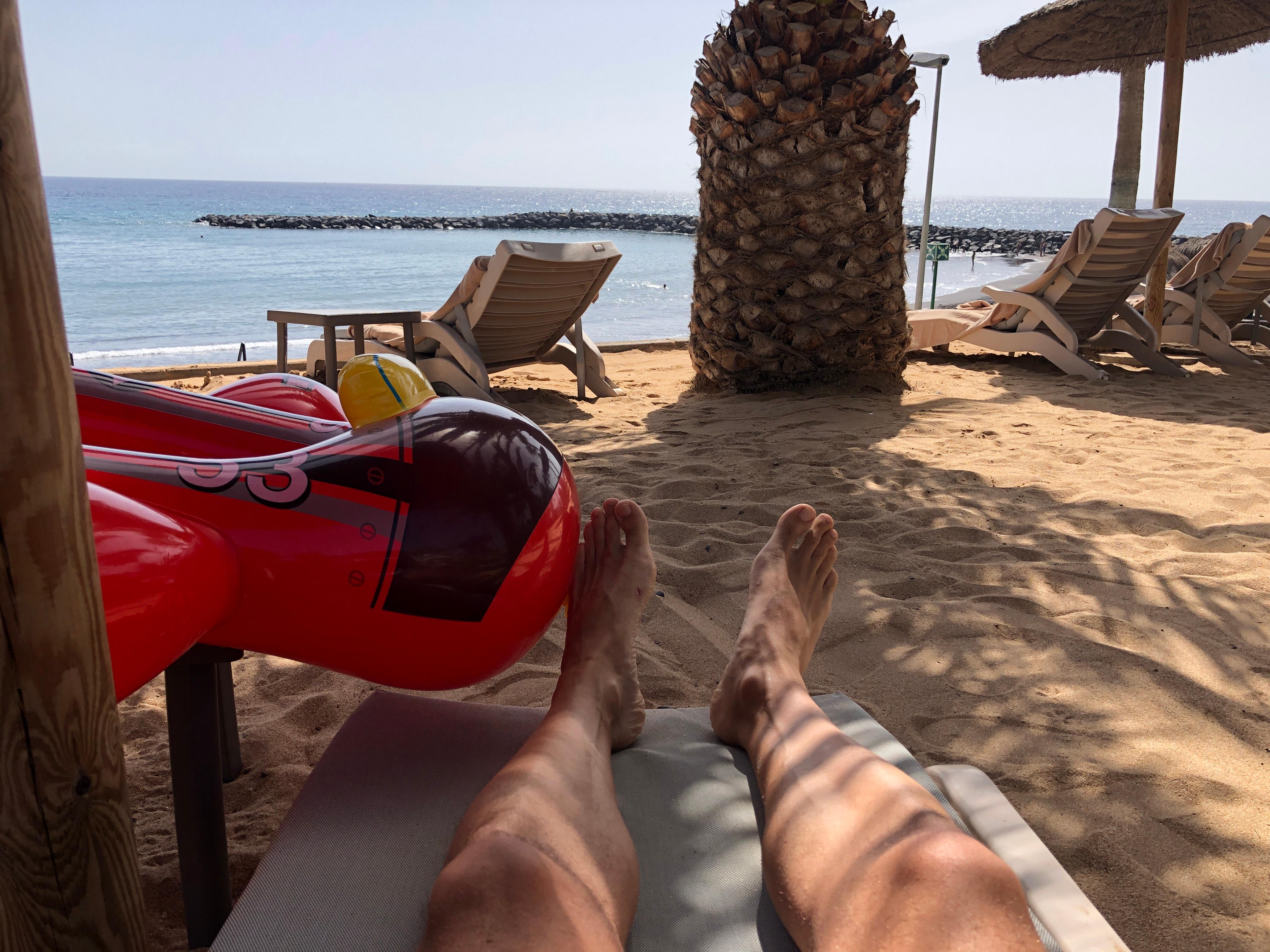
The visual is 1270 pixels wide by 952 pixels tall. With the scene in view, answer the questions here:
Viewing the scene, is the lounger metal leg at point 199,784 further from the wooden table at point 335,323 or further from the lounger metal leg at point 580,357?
the lounger metal leg at point 580,357

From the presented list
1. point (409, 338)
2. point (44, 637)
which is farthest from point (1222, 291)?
point (44, 637)

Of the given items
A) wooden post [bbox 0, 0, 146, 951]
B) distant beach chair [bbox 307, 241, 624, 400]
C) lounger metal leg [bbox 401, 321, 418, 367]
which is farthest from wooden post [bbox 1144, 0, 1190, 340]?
wooden post [bbox 0, 0, 146, 951]

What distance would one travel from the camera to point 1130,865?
4.49 feet

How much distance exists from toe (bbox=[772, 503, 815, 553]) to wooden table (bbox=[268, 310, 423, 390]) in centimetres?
279

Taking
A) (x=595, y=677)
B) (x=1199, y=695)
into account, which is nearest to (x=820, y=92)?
(x=1199, y=695)

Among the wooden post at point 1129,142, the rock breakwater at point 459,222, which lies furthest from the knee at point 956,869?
the rock breakwater at point 459,222

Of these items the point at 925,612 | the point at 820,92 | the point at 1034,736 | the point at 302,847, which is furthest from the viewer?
the point at 820,92

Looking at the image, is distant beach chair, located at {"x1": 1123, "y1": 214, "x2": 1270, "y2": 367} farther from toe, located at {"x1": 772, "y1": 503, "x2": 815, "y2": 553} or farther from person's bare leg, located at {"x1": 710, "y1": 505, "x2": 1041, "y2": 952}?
person's bare leg, located at {"x1": 710, "y1": 505, "x2": 1041, "y2": 952}

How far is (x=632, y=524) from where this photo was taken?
1.75 m

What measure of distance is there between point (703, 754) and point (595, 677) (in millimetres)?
219

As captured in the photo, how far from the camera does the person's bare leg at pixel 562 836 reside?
32.5 inches

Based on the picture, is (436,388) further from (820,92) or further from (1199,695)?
(1199,695)

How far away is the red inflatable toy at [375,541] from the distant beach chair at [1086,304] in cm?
536

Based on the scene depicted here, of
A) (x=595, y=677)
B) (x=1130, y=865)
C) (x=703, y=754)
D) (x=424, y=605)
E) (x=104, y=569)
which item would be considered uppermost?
(x=104, y=569)
